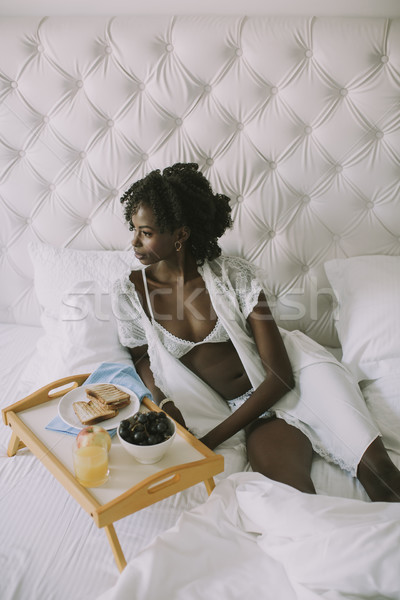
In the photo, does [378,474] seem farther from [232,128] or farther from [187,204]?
[232,128]

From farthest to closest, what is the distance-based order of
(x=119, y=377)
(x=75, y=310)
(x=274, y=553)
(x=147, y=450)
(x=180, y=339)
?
(x=75, y=310)
(x=180, y=339)
(x=119, y=377)
(x=147, y=450)
(x=274, y=553)

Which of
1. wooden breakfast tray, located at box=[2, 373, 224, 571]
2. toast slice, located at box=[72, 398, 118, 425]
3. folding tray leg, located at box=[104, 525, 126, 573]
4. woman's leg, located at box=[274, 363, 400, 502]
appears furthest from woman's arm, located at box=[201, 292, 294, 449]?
folding tray leg, located at box=[104, 525, 126, 573]

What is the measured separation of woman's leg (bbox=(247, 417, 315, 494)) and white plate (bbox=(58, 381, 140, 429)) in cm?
36

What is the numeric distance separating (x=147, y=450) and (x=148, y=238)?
0.63 metres

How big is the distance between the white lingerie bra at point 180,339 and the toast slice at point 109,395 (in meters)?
0.27

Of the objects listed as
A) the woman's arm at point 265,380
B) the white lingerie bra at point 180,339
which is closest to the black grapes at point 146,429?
the woman's arm at point 265,380

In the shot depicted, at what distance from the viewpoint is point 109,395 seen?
1250 mm

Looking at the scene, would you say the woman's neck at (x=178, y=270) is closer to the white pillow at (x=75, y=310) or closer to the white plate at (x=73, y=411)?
the white pillow at (x=75, y=310)

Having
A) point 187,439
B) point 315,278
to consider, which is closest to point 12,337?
point 187,439

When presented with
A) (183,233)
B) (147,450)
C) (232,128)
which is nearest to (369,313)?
(183,233)

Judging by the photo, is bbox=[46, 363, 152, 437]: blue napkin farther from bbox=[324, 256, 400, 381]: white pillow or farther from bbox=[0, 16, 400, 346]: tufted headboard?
bbox=[324, 256, 400, 381]: white pillow

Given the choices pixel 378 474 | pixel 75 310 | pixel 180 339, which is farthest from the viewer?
pixel 75 310

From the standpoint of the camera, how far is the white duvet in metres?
0.82

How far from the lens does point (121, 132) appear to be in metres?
1.73
